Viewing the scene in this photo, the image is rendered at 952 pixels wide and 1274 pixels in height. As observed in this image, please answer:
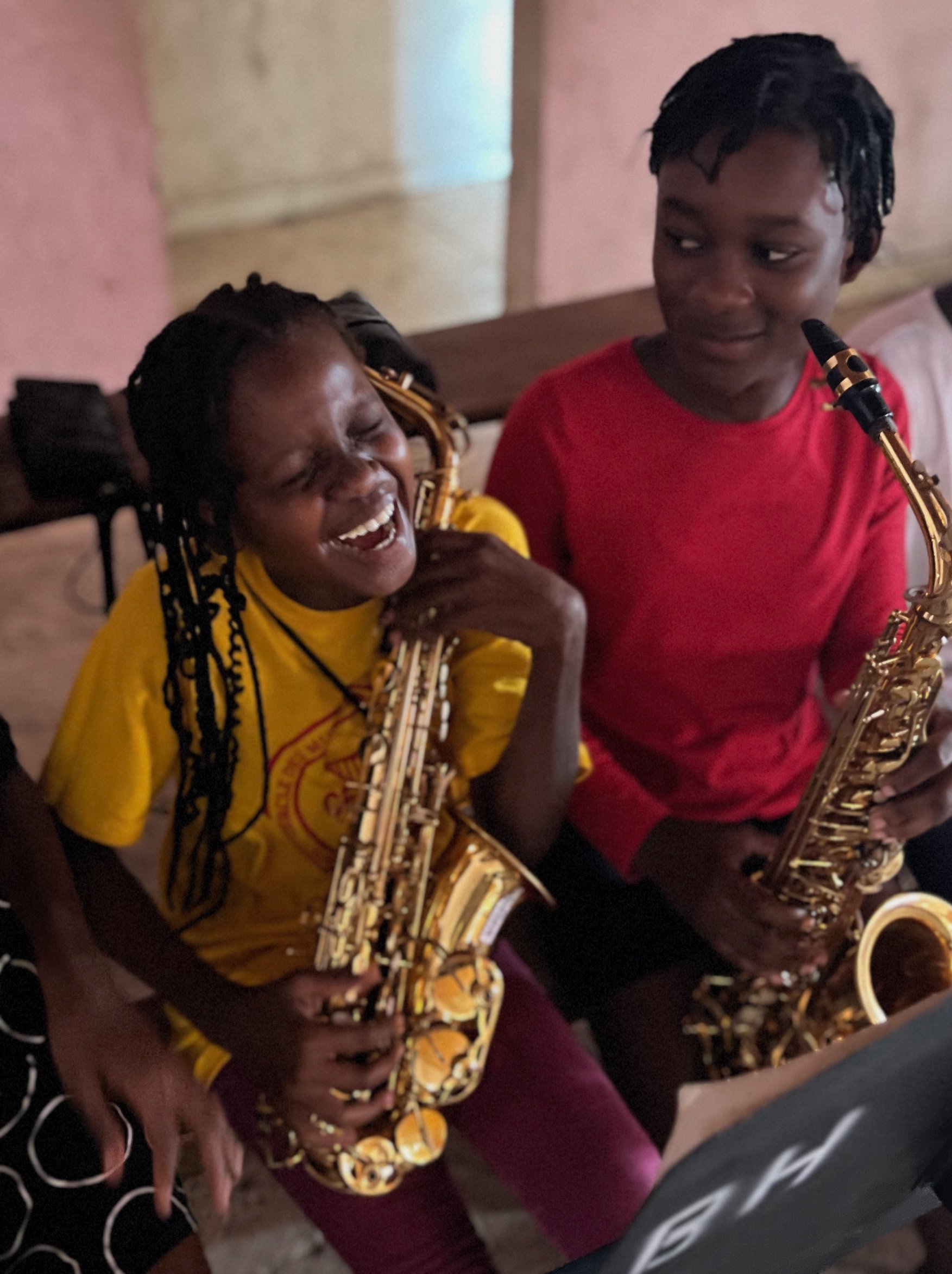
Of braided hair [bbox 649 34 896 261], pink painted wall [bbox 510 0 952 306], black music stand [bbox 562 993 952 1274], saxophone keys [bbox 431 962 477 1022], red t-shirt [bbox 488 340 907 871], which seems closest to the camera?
black music stand [bbox 562 993 952 1274]

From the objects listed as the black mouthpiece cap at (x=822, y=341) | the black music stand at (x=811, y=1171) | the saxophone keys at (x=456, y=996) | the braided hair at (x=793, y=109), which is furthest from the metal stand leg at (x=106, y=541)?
the black music stand at (x=811, y=1171)

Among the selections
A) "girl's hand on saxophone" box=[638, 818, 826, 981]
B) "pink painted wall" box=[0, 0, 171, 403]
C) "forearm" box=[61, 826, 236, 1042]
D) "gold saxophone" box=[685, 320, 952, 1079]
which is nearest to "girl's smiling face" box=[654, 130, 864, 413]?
"gold saxophone" box=[685, 320, 952, 1079]

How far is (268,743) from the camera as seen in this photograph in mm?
1310

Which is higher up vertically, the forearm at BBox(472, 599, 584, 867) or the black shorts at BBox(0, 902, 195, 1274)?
the forearm at BBox(472, 599, 584, 867)

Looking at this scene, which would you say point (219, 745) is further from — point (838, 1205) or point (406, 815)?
point (838, 1205)

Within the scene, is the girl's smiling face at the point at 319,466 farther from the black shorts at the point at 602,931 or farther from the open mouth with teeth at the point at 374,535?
the black shorts at the point at 602,931

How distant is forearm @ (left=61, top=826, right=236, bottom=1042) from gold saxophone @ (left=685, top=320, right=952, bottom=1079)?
0.55 metres

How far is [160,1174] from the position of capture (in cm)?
112

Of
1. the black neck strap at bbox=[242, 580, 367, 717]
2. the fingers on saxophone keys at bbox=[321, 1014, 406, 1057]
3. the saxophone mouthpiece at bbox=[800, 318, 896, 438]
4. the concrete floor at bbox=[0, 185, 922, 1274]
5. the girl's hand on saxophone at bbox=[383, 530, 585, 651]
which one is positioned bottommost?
the concrete floor at bbox=[0, 185, 922, 1274]

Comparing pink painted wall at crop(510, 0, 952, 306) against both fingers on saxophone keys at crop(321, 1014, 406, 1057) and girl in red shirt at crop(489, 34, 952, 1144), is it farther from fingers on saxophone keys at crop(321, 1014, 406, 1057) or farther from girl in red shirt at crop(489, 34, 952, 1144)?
fingers on saxophone keys at crop(321, 1014, 406, 1057)

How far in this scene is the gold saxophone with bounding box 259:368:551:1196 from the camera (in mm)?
1293

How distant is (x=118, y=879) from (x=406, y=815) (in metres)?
0.29

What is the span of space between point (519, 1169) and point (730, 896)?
36 cm

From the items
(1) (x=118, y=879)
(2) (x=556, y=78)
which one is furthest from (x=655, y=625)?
(2) (x=556, y=78)
